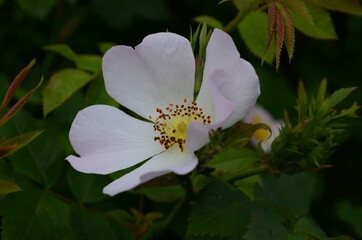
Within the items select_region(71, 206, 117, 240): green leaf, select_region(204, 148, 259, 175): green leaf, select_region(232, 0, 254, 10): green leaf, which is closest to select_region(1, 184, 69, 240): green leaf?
select_region(71, 206, 117, 240): green leaf

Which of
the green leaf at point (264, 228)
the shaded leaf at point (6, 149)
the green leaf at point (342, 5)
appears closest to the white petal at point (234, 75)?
the green leaf at point (264, 228)

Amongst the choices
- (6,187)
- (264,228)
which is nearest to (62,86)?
(6,187)

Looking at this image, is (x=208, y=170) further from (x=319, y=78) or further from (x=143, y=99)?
(x=319, y=78)

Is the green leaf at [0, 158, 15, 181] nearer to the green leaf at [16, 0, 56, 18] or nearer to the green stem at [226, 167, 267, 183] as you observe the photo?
→ the green stem at [226, 167, 267, 183]

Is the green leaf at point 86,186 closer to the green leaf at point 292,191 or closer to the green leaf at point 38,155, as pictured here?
the green leaf at point 38,155

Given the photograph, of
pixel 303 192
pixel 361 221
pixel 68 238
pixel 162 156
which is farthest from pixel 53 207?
pixel 361 221

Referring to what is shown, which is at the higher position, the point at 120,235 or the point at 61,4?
the point at 61,4
